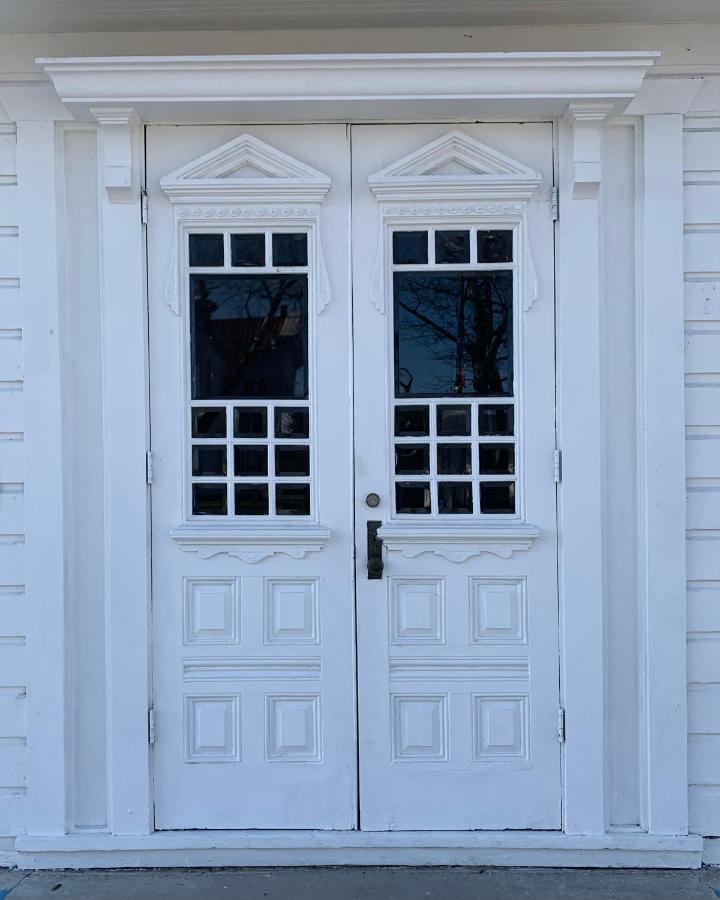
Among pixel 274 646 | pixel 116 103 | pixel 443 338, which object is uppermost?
pixel 116 103

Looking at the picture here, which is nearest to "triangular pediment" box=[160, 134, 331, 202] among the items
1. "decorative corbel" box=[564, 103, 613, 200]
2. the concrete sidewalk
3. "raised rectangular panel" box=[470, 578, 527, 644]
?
"decorative corbel" box=[564, 103, 613, 200]

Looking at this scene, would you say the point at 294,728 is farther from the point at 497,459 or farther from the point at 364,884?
the point at 497,459

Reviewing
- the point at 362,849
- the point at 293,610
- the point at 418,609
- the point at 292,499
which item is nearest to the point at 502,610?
the point at 418,609

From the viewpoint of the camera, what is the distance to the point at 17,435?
10.6 ft

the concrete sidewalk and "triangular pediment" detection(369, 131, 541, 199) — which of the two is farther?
"triangular pediment" detection(369, 131, 541, 199)

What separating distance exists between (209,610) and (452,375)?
130 centimetres

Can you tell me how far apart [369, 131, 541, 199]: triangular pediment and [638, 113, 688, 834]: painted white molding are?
49 cm

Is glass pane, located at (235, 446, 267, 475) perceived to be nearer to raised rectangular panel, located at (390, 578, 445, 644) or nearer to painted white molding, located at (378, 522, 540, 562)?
painted white molding, located at (378, 522, 540, 562)

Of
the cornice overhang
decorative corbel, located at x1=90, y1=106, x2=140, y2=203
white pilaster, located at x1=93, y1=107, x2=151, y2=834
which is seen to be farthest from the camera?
white pilaster, located at x1=93, y1=107, x2=151, y2=834

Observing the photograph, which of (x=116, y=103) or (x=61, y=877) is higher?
(x=116, y=103)

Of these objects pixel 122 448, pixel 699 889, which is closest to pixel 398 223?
→ pixel 122 448

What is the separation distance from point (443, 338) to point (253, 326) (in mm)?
733

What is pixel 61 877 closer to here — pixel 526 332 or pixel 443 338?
pixel 443 338

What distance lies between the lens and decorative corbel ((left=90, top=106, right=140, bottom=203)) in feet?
10.2
